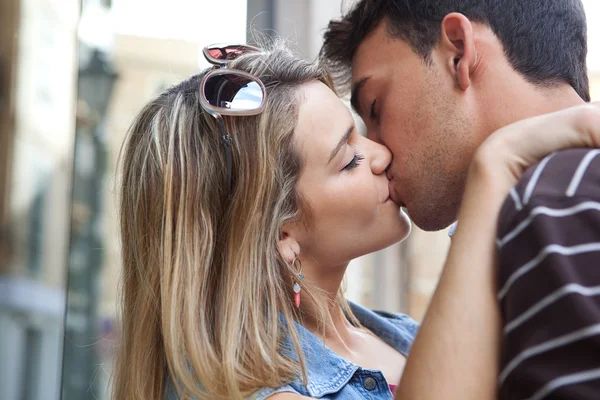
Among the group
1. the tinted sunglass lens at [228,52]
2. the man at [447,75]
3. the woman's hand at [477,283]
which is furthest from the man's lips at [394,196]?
the woman's hand at [477,283]

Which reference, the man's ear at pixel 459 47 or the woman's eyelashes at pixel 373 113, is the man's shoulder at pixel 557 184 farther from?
the woman's eyelashes at pixel 373 113

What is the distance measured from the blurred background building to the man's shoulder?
37.4 inches

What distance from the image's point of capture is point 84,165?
1.73 m

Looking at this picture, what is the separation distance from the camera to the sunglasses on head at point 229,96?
131 cm

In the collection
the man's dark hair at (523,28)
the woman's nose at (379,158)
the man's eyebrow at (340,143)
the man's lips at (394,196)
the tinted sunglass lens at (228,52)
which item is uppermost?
the man's dark hair at (523,28)

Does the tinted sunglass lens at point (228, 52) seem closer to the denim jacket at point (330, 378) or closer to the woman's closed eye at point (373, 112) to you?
the woman's closed eye at point (373, 112)

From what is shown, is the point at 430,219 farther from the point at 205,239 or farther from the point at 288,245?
the point at 205,239

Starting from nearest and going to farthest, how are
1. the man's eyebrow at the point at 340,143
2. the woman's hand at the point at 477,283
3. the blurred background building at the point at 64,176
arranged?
the woman's hand at the point at 477,283 < the man's eyebrow at the point at 340,143 < the blurred background building at the point at 64,176

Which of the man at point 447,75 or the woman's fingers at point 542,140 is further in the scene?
the man at point 447,75

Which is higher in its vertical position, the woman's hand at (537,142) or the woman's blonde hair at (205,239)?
the woman's hand at (537,142)

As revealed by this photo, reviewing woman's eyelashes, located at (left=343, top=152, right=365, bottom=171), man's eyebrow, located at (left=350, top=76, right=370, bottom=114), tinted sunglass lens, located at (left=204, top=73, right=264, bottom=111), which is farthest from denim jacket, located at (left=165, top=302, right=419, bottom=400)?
man's eyebrow, located at (left=350, top=76, right=370, bottom=114)

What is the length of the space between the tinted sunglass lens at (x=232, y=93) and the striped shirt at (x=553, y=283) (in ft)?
2.04

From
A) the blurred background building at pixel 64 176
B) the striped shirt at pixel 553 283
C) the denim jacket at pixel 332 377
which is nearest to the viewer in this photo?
the striped shirt at pixel 553 283

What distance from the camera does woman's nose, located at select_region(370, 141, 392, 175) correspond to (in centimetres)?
142
